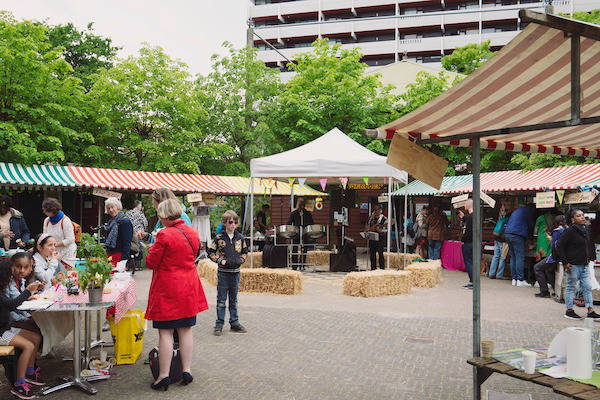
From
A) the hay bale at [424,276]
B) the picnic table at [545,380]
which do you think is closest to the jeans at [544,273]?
the hay bale at [424,276]

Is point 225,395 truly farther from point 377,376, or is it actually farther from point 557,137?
point 557,137

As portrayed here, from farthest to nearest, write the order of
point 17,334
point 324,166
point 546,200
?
point 324,166 → point 546,200 → point 17,334

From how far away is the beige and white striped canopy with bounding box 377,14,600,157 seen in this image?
3.30 meters

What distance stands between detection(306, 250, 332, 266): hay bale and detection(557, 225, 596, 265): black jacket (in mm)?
7944

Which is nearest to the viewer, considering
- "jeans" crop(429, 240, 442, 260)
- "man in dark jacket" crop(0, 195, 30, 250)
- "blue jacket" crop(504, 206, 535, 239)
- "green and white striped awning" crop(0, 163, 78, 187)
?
"man in dark jacket" crop(0, 195, 30, 250)

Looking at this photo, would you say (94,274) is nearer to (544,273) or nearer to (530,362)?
(530,362)

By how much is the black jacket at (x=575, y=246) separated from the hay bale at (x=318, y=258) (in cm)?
794

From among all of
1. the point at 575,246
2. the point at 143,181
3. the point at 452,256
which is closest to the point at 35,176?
the point at 143,181

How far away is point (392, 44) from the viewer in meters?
57.2

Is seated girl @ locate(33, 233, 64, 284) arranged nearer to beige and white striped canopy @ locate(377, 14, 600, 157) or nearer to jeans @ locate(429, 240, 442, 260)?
beige and white striped canopy @ locate(377, 14, 600, 157)

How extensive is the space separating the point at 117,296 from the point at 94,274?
414 mm

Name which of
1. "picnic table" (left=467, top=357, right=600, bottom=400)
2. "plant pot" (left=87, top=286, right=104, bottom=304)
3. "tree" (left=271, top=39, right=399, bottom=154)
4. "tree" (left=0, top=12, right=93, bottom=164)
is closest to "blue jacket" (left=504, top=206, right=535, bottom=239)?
"picnic table" (left=467, top=357, right=600, bottom=400)

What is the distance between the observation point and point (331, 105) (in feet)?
76.1

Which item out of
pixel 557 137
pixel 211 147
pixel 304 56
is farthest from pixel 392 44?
pixel 557 137
